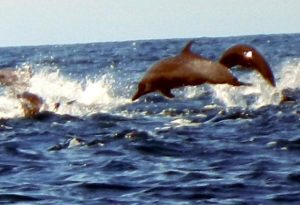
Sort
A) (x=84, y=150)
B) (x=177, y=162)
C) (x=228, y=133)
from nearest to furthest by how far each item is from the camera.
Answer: (x=177, y=162), (x=84, y=150), (x=228, y=133)

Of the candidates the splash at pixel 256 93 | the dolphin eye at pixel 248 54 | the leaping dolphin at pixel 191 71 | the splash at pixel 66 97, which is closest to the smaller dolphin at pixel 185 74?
the leaping dolphin at pixel 191 71

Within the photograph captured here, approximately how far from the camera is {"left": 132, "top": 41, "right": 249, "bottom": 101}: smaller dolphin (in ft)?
57.3

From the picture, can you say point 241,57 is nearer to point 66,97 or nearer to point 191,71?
point 191,71

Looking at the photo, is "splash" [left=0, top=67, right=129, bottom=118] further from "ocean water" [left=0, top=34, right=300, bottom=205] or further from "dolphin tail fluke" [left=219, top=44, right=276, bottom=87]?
"dolphin tail fluke" [left=219, top=44, right=276, bottom=87]

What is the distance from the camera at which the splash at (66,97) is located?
2362 centimetres

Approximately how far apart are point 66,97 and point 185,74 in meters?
10.1

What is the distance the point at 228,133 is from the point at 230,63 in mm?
1117

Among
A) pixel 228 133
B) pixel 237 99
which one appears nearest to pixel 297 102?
pixel 237 99

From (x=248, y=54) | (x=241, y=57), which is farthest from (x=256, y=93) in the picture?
(x=241, y=57)

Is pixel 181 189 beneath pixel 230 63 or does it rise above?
beneath

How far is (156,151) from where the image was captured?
16938 mm

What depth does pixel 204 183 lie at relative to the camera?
563 inches

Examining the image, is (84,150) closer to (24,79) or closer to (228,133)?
(228,133)

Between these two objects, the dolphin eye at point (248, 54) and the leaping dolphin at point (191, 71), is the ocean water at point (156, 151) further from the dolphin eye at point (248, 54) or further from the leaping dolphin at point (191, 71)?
the dolphin eye at point (248, 54)
